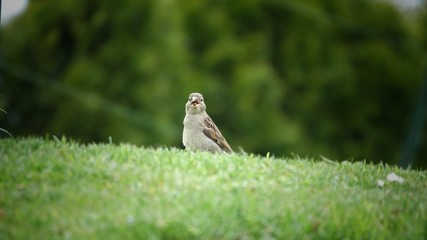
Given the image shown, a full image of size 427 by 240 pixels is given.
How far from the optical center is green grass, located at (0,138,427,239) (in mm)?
7125

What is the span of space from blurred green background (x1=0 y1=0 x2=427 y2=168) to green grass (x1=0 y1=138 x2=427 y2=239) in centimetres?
1333

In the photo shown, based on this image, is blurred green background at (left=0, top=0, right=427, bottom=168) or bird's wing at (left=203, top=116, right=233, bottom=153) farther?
blurred green background at (left=0, top=0, right=427, bottom=168)

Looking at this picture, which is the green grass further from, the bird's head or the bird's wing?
the bird's head

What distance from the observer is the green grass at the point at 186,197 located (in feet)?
23.4

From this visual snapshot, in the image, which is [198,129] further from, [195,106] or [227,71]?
[227,71]

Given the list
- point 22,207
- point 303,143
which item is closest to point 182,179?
point 22,207

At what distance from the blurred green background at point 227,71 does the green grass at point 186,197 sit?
43.7ft

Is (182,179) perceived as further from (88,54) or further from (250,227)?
(88,54)

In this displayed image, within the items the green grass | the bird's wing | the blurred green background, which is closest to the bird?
the bird's wing

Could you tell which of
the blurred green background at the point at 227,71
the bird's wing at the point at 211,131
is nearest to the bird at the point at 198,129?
the bird's wing at the point at 211,131

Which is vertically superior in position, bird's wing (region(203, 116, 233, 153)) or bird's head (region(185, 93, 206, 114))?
bird's head (region(185, 93, 206, 114))

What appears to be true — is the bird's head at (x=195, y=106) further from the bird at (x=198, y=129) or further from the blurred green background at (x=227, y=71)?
the blurred green background at (x=227, y=71)

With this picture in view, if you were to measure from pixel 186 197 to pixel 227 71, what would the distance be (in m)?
Result: 19.8

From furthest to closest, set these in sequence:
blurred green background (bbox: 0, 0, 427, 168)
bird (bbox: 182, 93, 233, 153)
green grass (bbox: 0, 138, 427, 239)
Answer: blurred green background (bbox: 0, 0, 427, 168) → bird (bbox: 182, 93, 233, 153) → green grass (bbox: 0, 138, 427, 239)
